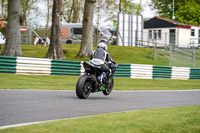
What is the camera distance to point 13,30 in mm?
23391

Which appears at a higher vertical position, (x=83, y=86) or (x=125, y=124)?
(x=83, y=86)

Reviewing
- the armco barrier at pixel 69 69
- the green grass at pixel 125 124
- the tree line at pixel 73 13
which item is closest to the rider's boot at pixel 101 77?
the green grass at pixel 125 124

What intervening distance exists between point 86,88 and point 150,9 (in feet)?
219

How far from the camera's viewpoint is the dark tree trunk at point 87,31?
27.9 metres

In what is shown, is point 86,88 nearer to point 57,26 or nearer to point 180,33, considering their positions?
point 57,26

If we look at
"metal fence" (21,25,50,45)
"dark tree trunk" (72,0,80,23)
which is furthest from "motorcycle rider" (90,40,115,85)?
"dark tree trunk" (72,0,80,23)

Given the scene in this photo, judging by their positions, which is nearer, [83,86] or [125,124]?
[125,124]

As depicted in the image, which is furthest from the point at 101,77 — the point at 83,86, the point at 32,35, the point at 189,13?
the point at 189,13

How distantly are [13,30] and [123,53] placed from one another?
42.1 ft

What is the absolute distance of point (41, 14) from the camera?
5747 centimetres

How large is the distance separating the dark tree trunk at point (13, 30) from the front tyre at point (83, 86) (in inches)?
528

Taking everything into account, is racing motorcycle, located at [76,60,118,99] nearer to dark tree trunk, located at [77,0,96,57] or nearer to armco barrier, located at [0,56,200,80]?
armco barrier, located at [0,56,200,80]

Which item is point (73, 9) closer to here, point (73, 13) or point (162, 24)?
point (73, 13)

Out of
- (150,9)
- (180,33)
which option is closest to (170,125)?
(180,33)
